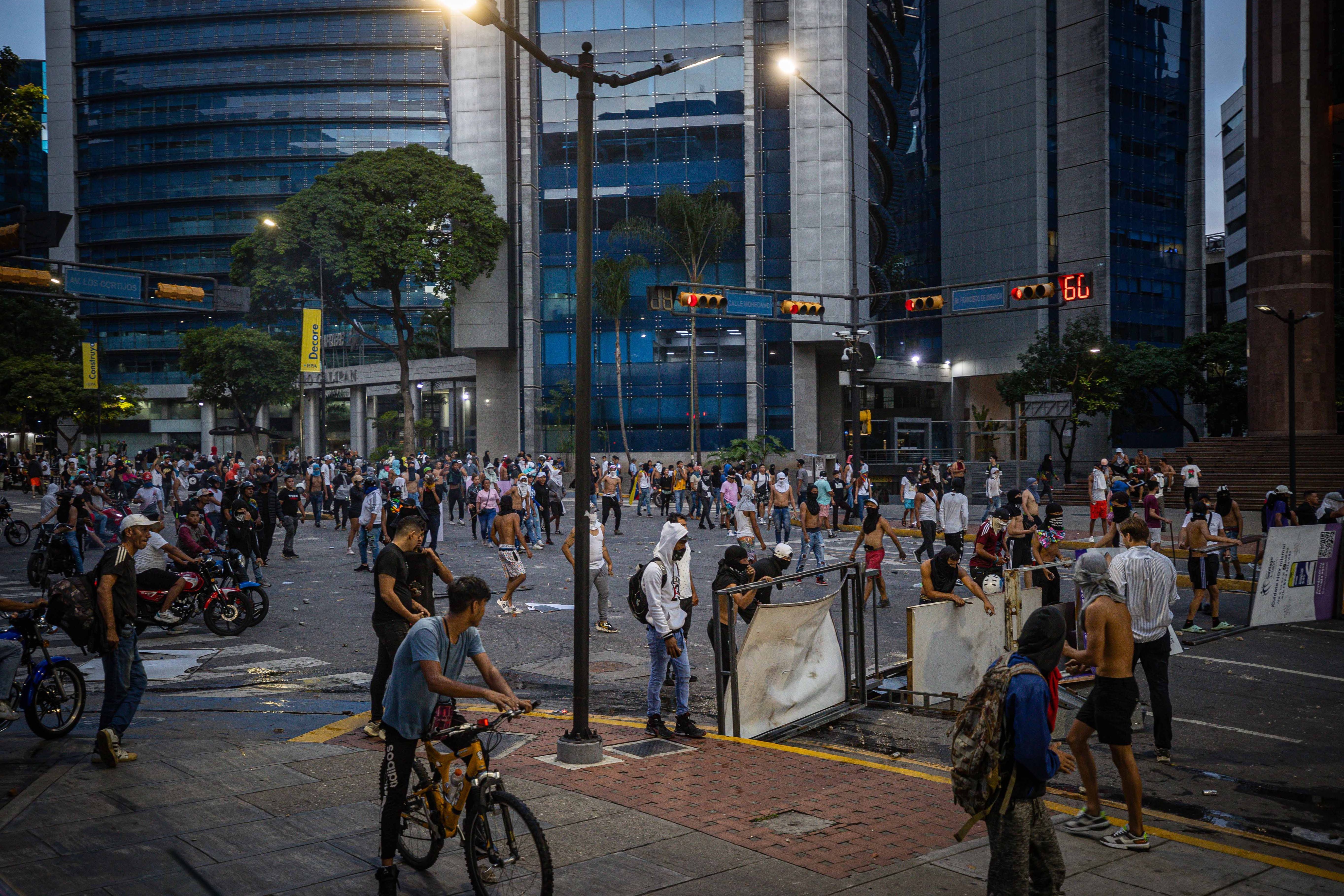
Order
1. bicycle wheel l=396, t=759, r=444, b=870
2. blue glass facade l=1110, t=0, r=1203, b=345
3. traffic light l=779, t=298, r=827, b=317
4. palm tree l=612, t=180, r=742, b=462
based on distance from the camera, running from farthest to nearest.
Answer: blue glass facade l=1110, t=0, r=1203, b=345
palm tree l=612, t=180, r=742, b=462
traffic light l=779, t=298, r=827, b=317
bicycle wheel l=396, t=759, r=444, b=870

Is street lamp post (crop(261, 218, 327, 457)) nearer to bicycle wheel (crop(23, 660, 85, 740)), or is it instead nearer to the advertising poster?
bicycle wheel (crop(23, 660, 85, 740))

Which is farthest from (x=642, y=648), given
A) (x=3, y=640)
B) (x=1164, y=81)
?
(x=1164, y=81)

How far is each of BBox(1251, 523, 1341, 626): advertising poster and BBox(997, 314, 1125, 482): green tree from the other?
4129 cm

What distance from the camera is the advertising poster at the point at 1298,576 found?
554 inches

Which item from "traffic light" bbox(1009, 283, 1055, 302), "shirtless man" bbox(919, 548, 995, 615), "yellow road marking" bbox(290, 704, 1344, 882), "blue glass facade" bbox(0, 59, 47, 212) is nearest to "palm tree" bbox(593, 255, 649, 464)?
"traffic light" bbox(1009, 283, 1055, 302)

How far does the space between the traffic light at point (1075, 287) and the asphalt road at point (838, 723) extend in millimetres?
9377

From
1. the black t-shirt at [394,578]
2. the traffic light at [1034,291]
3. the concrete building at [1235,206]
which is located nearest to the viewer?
the black t-shirt at [394,578]

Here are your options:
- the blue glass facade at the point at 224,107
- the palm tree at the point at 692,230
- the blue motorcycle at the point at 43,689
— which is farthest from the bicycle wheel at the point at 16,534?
the blue glass facade at the point at 224,107

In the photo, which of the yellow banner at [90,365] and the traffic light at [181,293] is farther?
the yellow banner at [90,365]

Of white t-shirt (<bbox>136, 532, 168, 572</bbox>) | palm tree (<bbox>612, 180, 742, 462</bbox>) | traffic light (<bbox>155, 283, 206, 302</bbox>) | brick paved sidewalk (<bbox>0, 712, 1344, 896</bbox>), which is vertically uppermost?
palm tree (<bbox>612, 180, 742, 462</bbox>)

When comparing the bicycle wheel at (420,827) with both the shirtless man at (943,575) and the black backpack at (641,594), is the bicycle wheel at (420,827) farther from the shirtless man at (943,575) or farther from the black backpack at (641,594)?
the shirtless man at (943,575)

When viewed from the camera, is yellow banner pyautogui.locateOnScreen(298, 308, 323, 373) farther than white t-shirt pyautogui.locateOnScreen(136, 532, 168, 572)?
Yes

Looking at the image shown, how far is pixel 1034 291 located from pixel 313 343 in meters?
28.7

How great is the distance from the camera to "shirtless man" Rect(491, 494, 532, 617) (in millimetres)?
14812
